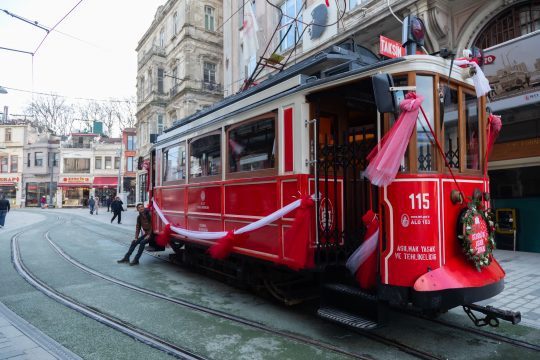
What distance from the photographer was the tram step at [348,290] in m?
4.12

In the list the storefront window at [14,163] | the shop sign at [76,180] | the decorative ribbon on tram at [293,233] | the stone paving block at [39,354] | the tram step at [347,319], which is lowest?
the stone paving block at [39,354]

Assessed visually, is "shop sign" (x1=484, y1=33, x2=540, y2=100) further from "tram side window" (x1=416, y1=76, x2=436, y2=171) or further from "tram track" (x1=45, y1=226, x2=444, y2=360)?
"tram track" (x1=45, y1=226, x2=444, y2=360)

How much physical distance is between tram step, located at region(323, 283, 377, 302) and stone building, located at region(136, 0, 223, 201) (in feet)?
76.5

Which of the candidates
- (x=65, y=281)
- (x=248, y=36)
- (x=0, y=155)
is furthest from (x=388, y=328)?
(x=0, y=155)

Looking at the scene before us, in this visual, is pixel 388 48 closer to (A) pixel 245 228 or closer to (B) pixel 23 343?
(A) pixel 245 228

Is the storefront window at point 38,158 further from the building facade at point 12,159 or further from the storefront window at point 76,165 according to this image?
the storefront window at point 76,165

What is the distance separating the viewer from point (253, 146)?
580 centimetres

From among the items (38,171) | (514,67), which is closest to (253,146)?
(514,67)

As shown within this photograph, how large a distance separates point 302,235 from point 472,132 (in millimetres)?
2347

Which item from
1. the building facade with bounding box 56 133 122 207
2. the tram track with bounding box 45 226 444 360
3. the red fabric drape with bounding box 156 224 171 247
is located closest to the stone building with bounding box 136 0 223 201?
the red fabric drape with bounding box 156 224 171 247

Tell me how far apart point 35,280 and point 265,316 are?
4.88 meters

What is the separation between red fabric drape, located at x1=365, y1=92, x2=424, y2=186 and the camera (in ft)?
12.6

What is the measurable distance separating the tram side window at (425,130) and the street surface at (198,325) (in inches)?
76.9

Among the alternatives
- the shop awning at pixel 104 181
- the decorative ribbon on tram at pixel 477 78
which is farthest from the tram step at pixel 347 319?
the shop awning at pixel 104 181
